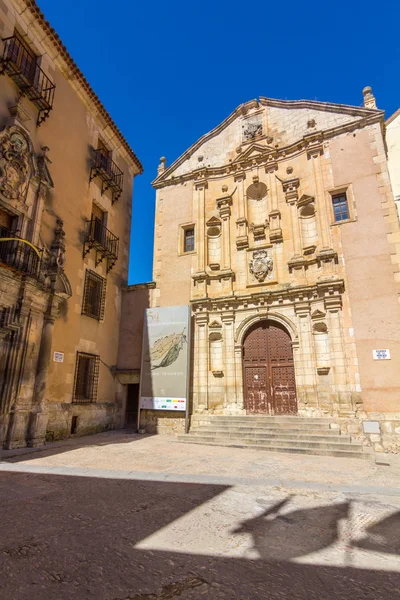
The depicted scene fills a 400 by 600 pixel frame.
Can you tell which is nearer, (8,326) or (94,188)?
(8,326)

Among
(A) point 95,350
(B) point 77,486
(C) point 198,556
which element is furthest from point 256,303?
(C) point 198,556

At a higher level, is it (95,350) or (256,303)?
(256,303)

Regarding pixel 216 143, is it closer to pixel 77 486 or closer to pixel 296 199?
pixel 296 199

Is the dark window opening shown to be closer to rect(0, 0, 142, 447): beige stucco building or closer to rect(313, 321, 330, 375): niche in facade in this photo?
rect(0, 0, 142, 447): beige stucco building

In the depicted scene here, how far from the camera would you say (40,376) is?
10.1 meters

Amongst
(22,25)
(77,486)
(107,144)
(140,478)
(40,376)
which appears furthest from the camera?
(107,144)

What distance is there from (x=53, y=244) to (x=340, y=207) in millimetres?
10869

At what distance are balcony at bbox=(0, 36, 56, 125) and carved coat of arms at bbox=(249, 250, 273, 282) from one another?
30.3 feet

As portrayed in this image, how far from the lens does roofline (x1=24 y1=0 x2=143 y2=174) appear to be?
37.7 feet

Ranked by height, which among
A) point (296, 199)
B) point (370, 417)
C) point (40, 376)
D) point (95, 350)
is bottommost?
point (370, 417)

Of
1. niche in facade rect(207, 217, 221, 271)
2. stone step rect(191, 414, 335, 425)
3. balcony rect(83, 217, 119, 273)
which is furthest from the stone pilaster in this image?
stone step rect(191, 414, 335, 425)

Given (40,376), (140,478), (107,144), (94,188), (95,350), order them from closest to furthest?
(140,478)
(40,376)
(95,350)
(94,188)
(107,144)

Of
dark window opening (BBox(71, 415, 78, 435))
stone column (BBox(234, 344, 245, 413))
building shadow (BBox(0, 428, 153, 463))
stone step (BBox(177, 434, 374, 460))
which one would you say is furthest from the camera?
stone column (BBox(234, 344, 245, 413))

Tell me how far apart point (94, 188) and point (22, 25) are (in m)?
5.60
